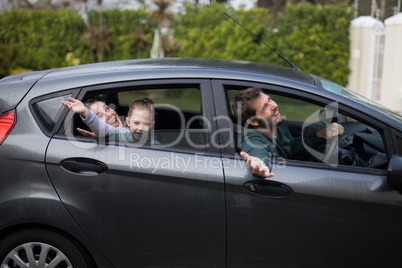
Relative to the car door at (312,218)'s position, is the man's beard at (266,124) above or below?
above

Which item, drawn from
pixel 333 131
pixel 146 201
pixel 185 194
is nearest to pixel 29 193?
pixel 146 201

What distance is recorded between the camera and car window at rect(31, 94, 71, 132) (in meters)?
2.71

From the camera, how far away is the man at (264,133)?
8.74 ft

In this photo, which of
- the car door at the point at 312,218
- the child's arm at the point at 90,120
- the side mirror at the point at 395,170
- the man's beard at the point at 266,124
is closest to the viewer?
the side mirror at the point at 395,170

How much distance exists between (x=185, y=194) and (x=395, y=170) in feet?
3.71

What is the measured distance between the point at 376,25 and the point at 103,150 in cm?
1151

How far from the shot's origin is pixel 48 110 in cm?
273

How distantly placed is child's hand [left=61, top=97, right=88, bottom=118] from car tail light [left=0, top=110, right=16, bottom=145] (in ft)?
1.16

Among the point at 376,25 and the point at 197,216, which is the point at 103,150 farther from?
the point at 376,25

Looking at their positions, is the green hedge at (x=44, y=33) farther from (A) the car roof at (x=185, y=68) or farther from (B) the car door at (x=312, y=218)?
(B) the car door at (x=312, y=218)

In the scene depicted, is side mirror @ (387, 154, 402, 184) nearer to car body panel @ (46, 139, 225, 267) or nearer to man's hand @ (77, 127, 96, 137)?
car body panel @ (46, 139, 225, 267)

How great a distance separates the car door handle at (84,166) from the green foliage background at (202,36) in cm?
983

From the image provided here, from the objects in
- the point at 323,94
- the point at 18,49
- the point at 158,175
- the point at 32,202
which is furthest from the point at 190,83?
the point at 18,49

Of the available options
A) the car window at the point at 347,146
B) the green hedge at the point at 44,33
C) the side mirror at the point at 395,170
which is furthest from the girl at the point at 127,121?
the green hedge at the point at 44,33
